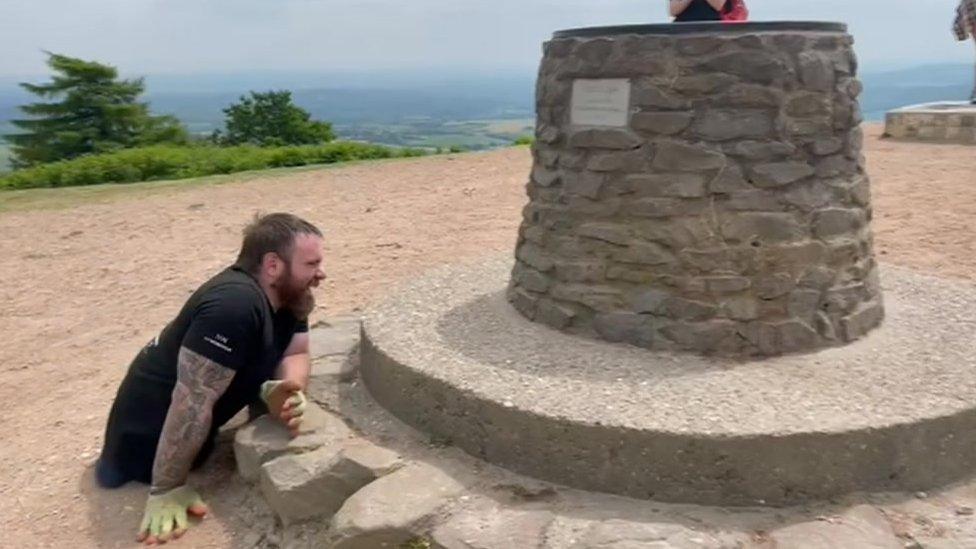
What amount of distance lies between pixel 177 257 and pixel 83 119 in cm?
2103

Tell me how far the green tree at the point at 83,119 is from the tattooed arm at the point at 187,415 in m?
23.8

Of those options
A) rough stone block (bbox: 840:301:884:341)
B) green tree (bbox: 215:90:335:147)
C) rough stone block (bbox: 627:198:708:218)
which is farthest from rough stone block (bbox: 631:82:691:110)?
green tree (bbox: 215:90:335:147)

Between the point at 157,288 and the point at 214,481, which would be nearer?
the point at 214,481

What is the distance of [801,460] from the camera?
2.96m

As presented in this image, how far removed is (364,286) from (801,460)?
14.2 feet

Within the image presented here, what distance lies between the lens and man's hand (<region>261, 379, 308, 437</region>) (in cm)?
361

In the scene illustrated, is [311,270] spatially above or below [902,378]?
above

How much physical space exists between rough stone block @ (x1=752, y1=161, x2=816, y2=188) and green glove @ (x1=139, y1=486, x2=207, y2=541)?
2.58 metres

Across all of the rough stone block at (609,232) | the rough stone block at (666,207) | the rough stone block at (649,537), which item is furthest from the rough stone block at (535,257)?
the rough stone block at (649,537)

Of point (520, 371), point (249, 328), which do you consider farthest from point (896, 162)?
point (249, 328)

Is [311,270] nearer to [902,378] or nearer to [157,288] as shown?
[902,378]

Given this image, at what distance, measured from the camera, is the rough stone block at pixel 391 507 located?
3045 mm

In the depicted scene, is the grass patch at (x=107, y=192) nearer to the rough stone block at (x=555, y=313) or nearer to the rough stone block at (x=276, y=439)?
the rough stone block at (x=276, y=439)

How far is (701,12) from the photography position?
3.77 metres
